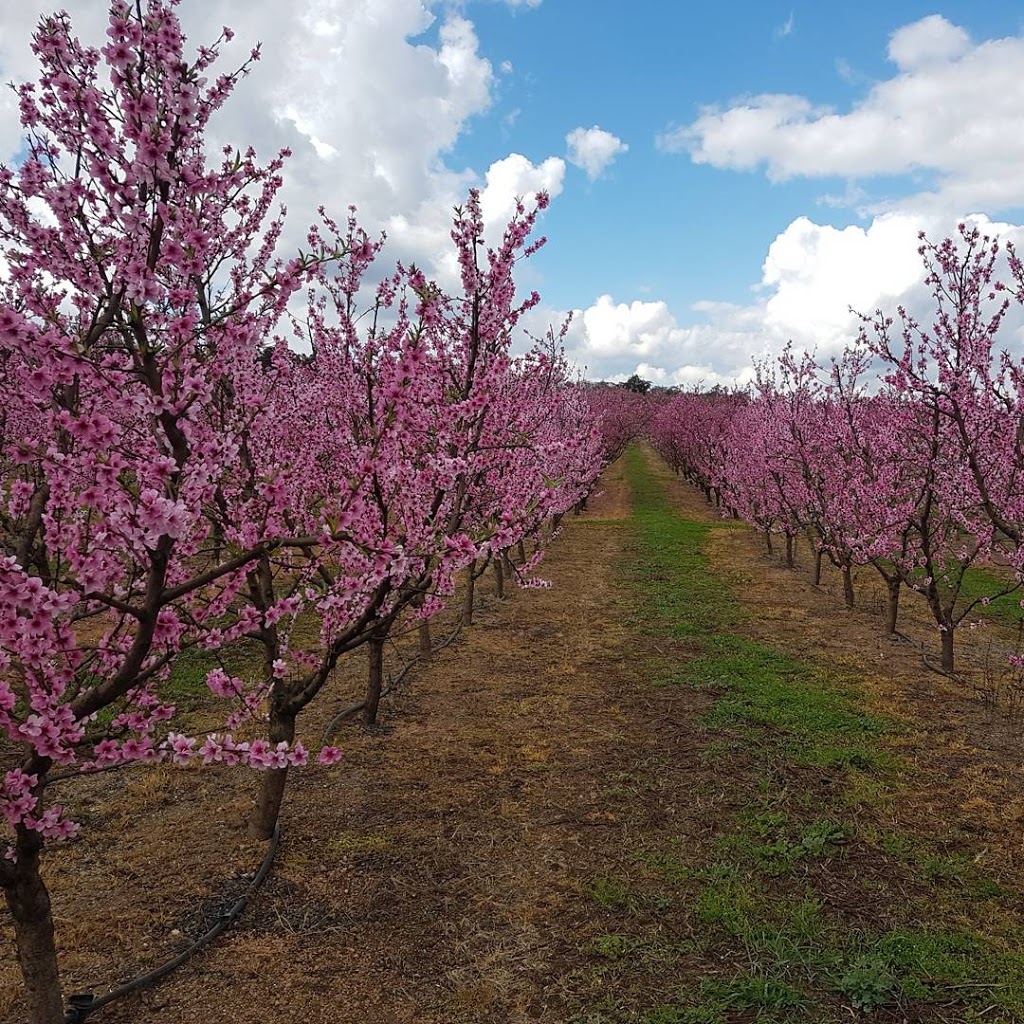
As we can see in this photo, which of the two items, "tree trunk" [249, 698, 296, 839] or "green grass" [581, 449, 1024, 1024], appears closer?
"green grass" [581, 449, 1024, 1024]

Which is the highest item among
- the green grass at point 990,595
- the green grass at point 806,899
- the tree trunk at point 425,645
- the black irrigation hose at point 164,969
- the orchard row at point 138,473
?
the orchard row at point 138,473

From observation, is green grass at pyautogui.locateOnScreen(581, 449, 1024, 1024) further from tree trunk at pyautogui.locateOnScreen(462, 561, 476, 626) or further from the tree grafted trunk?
A: tree trunk at pyautogui.locateOnScreen(462, 561, 476, 626)

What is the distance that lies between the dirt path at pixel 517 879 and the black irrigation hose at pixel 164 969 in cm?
9

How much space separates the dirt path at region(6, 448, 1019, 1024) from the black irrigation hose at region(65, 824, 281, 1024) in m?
0.09

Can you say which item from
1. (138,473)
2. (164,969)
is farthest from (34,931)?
(138,473)

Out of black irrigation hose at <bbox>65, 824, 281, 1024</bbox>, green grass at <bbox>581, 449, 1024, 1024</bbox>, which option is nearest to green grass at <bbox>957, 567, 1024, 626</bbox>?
green grass at <bbox>581, 449, 1024, 1024</bbox>

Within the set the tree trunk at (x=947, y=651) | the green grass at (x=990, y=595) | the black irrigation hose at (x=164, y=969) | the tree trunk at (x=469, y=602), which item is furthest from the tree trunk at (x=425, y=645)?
the green grass at (x=990, y=595)

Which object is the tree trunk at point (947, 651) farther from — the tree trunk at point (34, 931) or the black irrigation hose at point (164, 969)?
the tree trunk at point (34, 931)

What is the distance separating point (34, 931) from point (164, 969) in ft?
4.00

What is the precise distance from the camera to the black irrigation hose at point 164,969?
4102 mm

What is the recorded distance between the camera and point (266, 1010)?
4312 mm

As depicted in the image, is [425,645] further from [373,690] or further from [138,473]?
[138,473]

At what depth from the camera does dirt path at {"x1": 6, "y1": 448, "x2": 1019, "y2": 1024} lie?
445cm

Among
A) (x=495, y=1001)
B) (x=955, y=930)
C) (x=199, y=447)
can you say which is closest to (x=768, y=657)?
(x=955, y=930)
